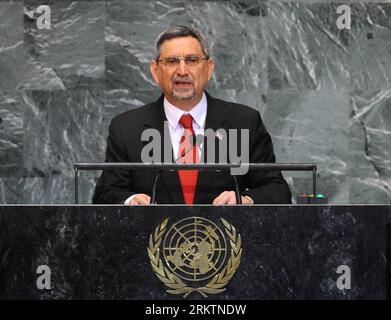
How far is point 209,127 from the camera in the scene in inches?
191

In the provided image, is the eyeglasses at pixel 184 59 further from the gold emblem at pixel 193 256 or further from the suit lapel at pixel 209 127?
the gold emblem at pixel 193 256

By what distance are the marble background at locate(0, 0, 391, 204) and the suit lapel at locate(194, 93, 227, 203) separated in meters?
2.24

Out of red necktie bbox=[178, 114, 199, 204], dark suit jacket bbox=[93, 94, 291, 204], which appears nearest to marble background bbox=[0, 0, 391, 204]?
dark suit jacket bbox=[93, 94, 291, 204]

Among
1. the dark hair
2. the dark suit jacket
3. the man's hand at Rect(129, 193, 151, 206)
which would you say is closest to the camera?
the man's hand at Rect(129, 193, 151, 206)

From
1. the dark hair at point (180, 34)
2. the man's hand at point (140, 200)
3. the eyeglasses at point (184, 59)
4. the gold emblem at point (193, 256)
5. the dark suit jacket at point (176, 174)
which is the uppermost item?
the dark hair at point (180, 34)

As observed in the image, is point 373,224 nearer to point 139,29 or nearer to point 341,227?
point 341,227

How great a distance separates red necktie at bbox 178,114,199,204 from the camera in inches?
176

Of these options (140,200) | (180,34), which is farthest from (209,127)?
(140,200)

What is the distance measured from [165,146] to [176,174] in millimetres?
229

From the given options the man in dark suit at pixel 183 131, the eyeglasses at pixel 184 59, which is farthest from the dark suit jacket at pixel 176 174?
the eyeglasses at pixel 184 59

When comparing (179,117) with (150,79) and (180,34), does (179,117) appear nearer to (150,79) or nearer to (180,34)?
(180,34)

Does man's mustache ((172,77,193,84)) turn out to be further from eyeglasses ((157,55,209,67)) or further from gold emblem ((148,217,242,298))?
gold emblem ((148,217,242,298))

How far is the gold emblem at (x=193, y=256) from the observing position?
11.3 feet
